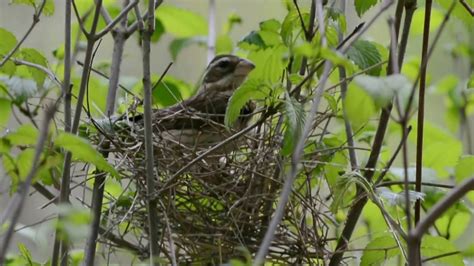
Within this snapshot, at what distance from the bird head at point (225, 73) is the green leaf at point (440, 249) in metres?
1.11

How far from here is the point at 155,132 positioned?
2793mm

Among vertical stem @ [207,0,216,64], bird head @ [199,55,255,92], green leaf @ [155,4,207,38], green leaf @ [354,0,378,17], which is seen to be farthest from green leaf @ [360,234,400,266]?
green leaf @ [155,4,207,38]

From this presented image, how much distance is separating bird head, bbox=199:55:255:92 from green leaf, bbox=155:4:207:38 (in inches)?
11.7

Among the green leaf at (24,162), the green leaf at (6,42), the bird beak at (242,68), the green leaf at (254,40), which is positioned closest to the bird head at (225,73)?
the bird beak at (242,68)

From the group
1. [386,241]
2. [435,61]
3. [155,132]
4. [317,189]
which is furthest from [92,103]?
[435,61]

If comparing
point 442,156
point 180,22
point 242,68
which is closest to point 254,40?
point 242,68

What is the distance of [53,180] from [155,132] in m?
0.33

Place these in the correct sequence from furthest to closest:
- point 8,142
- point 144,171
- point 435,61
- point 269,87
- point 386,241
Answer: point 435,61, point 144,171, point 386,241, point 269,87, point 8,142

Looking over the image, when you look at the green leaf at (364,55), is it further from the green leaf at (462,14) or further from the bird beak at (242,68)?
the bird beak at (242,68)

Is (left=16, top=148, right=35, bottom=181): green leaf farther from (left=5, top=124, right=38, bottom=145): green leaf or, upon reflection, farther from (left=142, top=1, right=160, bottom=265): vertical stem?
(left=142, top=1, right=160, bottom=265): vertical stem

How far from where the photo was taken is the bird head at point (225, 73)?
3281 mm

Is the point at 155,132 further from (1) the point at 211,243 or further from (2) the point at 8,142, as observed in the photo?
(2) the point at 8,142

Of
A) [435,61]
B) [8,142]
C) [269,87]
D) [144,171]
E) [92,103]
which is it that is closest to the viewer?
[8,142]

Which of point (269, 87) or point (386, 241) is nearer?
point (269, 87)
